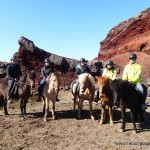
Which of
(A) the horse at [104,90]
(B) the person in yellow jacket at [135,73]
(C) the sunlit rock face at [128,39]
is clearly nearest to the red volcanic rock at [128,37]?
(C) the sunlit rock face at [128,39]

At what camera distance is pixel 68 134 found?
10617 mm

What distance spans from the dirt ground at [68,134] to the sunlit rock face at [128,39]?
1934 centimetres

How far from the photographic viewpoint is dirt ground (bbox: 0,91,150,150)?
358 inches

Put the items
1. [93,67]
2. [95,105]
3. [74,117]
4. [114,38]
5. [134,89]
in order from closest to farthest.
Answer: [134,89] → [74,117] → [95,105] → [93,67] → [114,38]

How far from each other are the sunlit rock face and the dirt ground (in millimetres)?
19343

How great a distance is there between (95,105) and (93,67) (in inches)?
326

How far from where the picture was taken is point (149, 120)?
1285 centimetres

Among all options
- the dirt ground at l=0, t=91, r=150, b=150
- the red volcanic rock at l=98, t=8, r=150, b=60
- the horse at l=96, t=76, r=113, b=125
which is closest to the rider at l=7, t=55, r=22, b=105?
the dirt ground at l=0, t=91, r=150, b=150

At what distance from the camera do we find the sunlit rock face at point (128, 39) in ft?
107

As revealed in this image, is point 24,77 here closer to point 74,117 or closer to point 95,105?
point 74,117

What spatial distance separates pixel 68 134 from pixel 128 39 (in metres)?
26.6

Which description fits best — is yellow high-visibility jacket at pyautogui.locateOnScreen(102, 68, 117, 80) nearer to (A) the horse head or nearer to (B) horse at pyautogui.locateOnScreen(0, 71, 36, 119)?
(A) the horse head

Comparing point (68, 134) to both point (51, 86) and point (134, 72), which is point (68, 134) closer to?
point (51, 86)

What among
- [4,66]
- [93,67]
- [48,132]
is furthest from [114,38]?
[48,132]
